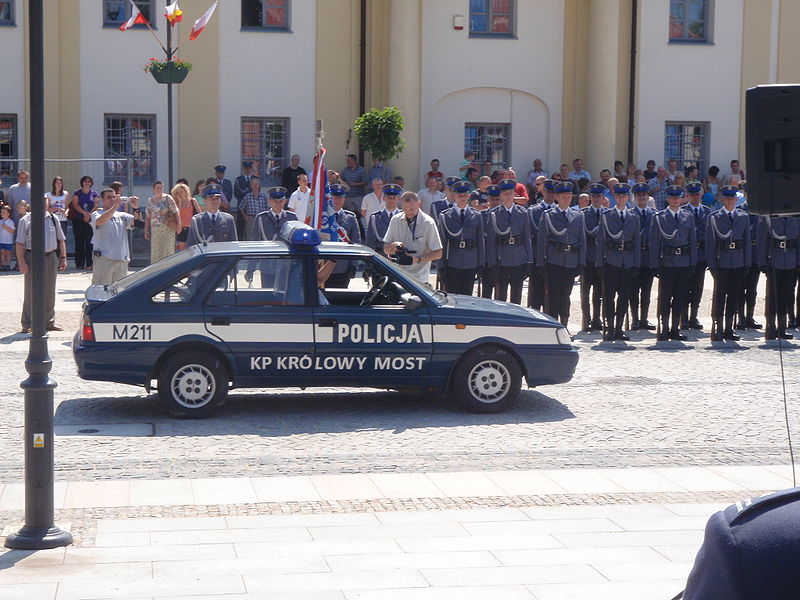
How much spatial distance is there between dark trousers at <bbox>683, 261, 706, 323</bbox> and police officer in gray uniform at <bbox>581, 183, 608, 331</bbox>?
1.26 meters

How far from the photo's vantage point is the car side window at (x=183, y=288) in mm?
11102

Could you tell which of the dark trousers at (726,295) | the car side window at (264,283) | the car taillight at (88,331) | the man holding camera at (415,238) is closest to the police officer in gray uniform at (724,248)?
the dark trousers at (726,295)

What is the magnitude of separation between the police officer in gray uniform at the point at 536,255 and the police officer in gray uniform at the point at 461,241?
0.88 m

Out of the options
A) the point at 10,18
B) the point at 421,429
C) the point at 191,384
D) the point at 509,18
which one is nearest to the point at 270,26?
the point at 10,18

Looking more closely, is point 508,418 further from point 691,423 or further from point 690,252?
point 690,252

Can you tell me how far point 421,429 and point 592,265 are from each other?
6870mm

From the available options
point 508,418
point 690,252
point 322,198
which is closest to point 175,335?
point 508,418

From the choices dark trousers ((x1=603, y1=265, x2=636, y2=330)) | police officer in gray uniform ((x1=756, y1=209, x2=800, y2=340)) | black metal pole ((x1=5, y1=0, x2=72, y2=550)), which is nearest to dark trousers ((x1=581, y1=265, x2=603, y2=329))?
dark trousers ((x1=603, y1=265, x2=636, y2=330))

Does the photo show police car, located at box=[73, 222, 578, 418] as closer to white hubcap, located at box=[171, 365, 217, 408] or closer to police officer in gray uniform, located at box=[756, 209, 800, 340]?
white hubcap, located at box=[171, 365, 217, 408]

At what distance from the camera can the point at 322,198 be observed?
54.5 ft

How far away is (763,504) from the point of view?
8.05 feet

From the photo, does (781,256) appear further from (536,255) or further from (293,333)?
(293,333)

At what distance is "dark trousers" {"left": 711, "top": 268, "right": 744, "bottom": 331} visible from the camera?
17.2m

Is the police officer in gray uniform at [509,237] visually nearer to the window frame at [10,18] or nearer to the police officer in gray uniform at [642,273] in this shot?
the police officer in gray uniform at [642,273]
